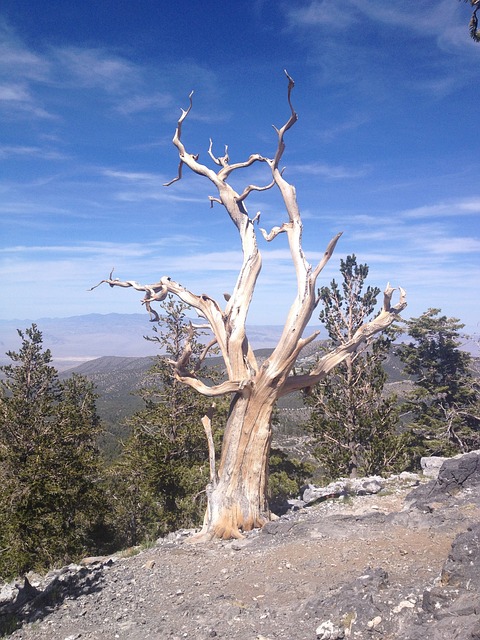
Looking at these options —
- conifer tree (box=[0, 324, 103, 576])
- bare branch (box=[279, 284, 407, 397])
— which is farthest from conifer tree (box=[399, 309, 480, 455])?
conifer tree (box=[0, 324, 103, 576])

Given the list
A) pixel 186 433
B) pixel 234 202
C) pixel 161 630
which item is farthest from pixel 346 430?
pixel 161 630

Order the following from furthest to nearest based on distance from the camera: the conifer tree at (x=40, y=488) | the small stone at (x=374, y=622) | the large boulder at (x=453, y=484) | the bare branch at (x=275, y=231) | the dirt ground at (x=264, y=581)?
the conifer tree at (x=40, y=488)
the bare branch at (x=275, y=231)
the large boulder at (x=453, y=484)
the dirt ground at (x=264, y=581)
the small stone at (x=374, y=622)

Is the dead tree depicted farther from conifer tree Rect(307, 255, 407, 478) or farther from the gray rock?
conifer tree Rect(307, 255, 407, 478)

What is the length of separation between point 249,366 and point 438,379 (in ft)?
69.0

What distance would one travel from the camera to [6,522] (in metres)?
11.3

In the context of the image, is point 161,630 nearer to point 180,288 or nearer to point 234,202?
point 180,288

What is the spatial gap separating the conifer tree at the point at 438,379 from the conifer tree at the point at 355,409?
5.87 meters

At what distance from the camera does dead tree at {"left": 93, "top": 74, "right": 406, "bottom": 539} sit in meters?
9.86

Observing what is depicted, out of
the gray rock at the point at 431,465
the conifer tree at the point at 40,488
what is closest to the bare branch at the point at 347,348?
the gray rock at the point at 431,465

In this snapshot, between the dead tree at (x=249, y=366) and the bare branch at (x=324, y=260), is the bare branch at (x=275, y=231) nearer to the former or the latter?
the dead tree at (x=249, y=366)

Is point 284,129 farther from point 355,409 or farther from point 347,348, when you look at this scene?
point 355,409

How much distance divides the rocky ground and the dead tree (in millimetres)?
812

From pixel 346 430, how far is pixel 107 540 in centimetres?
1356

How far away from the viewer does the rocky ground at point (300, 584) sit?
15.1 ft
